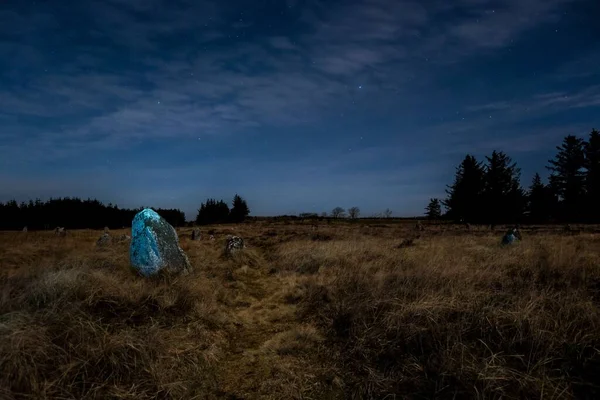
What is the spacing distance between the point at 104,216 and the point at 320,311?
191ft

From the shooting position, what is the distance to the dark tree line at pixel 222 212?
64.3 meters

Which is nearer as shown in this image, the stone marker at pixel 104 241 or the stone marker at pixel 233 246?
the stone marker at pixel 233 246

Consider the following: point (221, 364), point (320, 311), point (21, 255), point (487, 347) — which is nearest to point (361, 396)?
point (487, 347)

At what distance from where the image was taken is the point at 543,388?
8.48 ft

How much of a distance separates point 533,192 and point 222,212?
53326 mm

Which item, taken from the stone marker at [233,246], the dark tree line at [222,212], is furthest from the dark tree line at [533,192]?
the dark tree line at [222,212]

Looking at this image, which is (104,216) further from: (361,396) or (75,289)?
(361,396)

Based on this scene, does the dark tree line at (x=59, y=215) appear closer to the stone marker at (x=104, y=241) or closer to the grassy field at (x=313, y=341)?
the stone marker at (x=104, y=241)

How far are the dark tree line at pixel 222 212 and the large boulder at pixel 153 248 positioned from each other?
56752 mm

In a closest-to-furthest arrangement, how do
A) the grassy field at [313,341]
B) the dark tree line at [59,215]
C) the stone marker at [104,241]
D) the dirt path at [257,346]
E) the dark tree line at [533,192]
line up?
the grassy field at [313,341]
the dirt path at [257,346]
the stone marker at [104,241]
the dark tree line at [533,192]
the dark tree line at [59,215]

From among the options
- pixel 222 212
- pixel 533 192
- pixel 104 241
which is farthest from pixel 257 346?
pixel 222 212

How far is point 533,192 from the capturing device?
44.6 m

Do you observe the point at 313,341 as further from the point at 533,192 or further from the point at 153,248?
the point at 533,192

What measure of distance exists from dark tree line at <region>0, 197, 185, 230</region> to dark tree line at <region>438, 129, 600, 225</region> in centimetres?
4153
